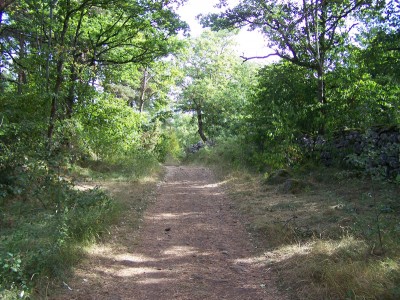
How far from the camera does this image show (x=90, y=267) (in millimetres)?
5215

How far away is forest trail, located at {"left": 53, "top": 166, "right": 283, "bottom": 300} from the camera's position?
4.59m

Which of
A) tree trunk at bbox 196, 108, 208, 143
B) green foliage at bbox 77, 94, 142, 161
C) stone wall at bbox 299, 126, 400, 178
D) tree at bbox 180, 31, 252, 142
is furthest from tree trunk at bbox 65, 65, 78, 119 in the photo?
tree trunk at bbox 196, 108, 208, 143

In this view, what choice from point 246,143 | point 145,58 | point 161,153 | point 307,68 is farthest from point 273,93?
Result: point 161,153

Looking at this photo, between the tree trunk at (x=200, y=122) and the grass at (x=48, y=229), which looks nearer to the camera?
the grass at (x=48, y=229)

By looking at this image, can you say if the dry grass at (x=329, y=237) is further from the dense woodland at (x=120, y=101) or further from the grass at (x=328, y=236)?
the dense woodland at (x=120, y=101)

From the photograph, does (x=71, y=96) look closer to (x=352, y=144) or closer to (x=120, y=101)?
(x=120, y=101)

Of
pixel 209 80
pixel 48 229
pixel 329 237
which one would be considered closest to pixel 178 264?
pixel 48 229

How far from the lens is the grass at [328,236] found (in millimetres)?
4074

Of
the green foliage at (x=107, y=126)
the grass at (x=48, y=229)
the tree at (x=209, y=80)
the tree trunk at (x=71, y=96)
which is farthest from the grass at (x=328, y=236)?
the tree at (x=209, y=80)

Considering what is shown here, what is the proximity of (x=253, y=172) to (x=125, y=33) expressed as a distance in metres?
8.39

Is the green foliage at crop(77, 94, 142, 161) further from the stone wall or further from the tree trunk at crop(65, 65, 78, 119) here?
the stone wall

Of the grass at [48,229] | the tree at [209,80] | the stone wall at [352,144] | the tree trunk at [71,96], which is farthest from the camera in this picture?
→ the tree at [209,80]

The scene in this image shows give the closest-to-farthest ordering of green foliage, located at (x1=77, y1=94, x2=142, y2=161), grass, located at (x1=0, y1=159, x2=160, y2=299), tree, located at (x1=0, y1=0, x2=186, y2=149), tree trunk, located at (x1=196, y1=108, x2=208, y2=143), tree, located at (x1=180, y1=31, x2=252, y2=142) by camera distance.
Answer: grass, located at (x1=0, y1=159, x2=160, y2=299) < tree, located at (x1=0, y1=0, x2=186, y2=149) < green foliage, located at (x1=77, y1=94, x2=142, y2=161) < tree, located at (x1=180, y1=31, x2=252, y2=142) < tree trunk, located at (x1=196, y1=108, x2=208, y2=143)

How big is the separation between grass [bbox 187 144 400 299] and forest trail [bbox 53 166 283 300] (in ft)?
1.32
